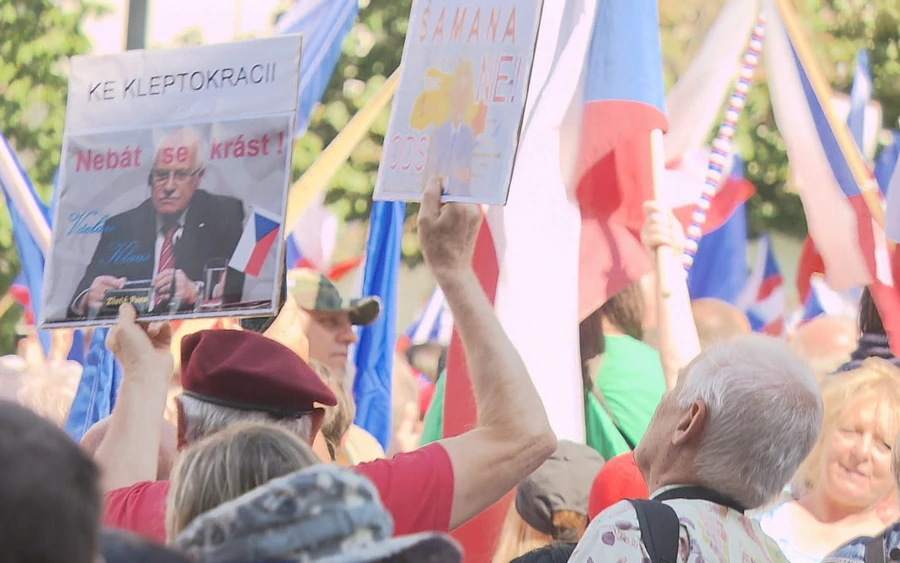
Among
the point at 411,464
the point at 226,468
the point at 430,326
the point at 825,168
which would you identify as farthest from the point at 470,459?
the point at 430,326

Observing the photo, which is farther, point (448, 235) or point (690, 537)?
point (448, 235)

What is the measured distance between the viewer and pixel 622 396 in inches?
187

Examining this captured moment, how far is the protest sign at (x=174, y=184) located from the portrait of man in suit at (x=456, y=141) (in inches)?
14.2

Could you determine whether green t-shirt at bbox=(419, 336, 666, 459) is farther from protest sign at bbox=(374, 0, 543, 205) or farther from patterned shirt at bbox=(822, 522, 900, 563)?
protest sign at bbox=(374, 0, 543, 205)

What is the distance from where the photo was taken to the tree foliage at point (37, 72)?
13.0 metres

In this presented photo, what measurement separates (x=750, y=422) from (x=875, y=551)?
0.47 m

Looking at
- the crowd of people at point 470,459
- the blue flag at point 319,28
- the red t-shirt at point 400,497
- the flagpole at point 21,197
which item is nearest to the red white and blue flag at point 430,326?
the blue flag at point 319,28

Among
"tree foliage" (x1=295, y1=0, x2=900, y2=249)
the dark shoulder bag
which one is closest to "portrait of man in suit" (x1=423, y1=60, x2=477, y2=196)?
the dark shoulder bag

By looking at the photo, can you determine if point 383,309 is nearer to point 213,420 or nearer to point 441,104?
point 441,104

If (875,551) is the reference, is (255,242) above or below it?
above

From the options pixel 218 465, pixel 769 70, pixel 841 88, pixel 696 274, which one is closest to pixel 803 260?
pixel 696 274

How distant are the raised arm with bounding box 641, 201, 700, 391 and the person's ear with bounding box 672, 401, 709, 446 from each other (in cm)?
182

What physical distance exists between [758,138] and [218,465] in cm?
1223

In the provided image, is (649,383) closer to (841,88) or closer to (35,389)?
(35,389)
